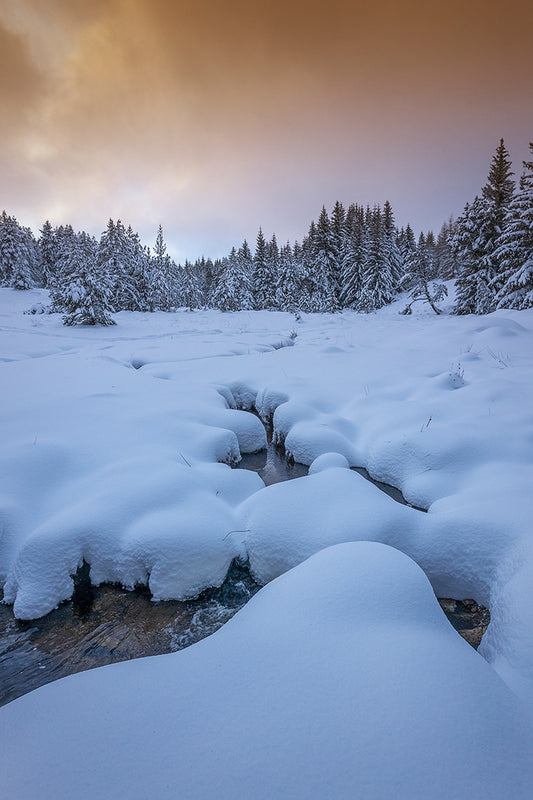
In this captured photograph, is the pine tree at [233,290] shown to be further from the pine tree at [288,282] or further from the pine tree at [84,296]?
the pine tree at [84,296]

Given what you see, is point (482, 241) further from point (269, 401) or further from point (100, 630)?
point (100, 630)

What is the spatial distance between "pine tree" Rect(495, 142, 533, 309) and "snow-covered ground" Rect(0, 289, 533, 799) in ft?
32.5

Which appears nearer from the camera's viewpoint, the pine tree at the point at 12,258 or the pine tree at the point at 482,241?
the pine tree at the point at 482,241

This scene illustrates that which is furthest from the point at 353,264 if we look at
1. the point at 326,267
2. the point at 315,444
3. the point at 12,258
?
the point at 12,258

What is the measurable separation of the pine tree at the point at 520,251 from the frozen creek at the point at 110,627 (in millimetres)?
14455

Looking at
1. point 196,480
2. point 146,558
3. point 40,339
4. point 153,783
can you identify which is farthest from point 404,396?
point 40,339

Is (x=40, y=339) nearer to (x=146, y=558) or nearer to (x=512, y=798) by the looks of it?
(x=146, y=558)

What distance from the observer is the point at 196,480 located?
3006 millimetres

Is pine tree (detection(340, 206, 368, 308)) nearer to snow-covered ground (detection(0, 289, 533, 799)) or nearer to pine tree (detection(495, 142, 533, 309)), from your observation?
pine tree (detection(495, 142, 533, 309))

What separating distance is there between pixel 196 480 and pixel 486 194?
23.1 metres

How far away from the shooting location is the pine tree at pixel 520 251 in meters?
12.7

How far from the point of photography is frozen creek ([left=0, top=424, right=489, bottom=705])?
6.23ft

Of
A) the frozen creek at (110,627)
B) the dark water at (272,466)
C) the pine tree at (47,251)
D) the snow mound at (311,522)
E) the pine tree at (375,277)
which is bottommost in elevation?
the frozen creek at (110,627)

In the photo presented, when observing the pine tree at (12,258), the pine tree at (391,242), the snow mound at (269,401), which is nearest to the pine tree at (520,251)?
the snow mound at (269,401)
